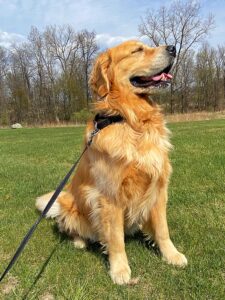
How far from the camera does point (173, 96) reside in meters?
46.5

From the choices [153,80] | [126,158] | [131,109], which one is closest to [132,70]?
[153,80]

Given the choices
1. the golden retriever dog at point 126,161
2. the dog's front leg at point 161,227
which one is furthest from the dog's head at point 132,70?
the dog's front leg at point 161,227

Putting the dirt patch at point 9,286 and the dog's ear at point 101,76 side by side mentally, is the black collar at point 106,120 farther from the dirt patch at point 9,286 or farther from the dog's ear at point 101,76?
the dirt patch at point 9,286

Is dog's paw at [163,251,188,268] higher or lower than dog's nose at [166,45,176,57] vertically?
lower

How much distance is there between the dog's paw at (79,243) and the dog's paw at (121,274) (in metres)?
0.63

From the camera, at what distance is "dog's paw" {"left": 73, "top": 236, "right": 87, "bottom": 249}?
363 centimetres

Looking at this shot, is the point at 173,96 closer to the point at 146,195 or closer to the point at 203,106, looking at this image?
the point at 203,106

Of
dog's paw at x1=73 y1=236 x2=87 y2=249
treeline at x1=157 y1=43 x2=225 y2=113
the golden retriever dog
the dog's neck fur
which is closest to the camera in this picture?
the golden retriever dog

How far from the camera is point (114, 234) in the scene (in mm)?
3105

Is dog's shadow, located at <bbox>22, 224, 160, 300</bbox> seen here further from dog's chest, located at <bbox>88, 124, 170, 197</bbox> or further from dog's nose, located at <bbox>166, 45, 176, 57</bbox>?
dog's nose, located at <bbox>166, 45, 176, 57</bbox>

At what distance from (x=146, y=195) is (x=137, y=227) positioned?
0.67 metres

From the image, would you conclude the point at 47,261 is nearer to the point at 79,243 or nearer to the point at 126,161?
the point at 79,243

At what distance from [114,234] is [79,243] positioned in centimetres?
70

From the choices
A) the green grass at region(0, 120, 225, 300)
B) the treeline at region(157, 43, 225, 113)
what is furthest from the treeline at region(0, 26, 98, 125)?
the green grass at region(0, 120, 225, 300)
